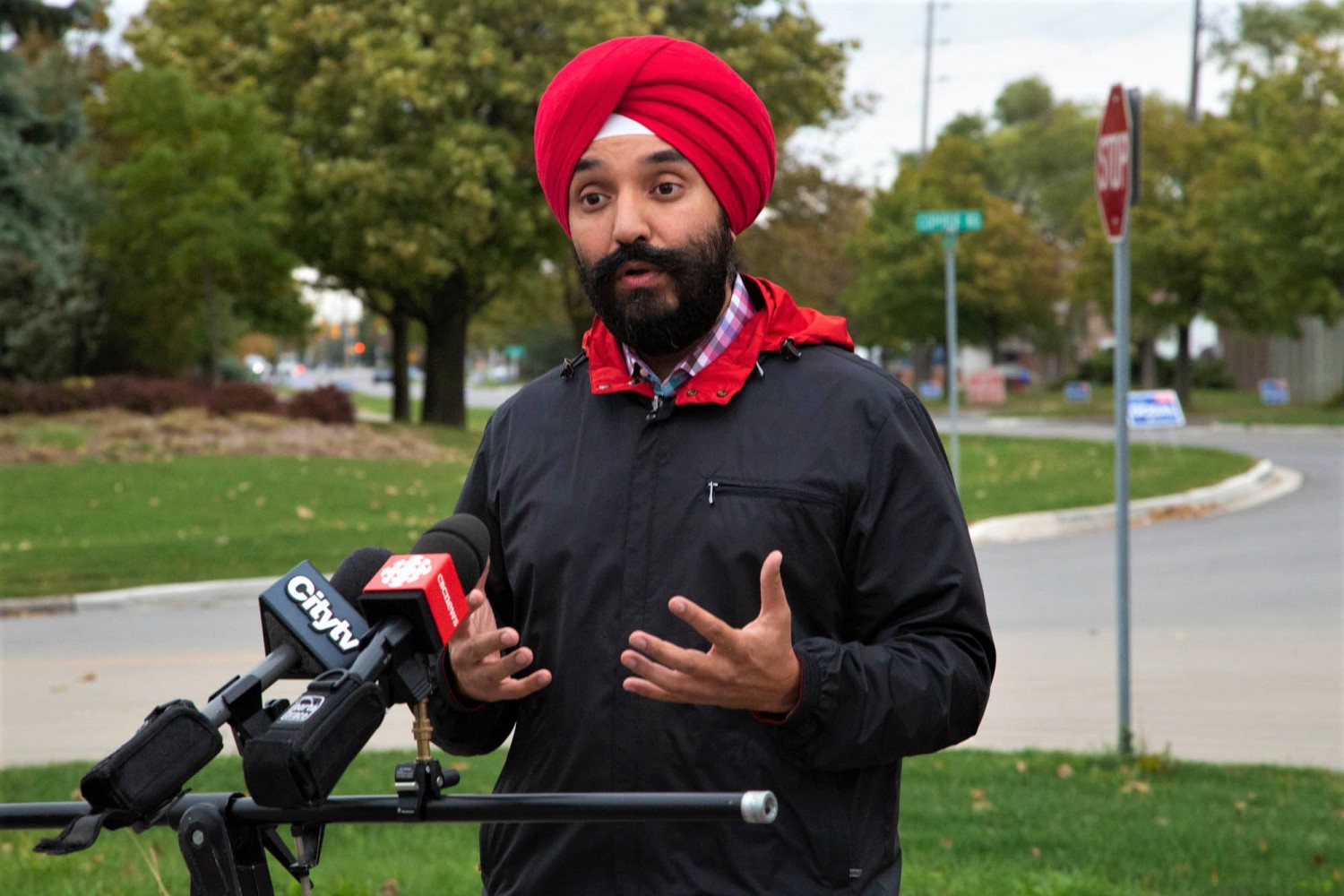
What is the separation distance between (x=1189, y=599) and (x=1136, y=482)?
9.48 m

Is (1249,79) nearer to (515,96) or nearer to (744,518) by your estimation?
(515,96)

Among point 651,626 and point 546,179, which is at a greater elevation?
point 546,179

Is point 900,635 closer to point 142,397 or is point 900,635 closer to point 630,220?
point 630,220

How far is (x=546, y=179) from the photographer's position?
93.3 inches

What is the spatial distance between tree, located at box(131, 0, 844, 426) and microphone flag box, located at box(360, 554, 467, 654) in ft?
89.7

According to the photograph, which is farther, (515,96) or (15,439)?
(515,96)

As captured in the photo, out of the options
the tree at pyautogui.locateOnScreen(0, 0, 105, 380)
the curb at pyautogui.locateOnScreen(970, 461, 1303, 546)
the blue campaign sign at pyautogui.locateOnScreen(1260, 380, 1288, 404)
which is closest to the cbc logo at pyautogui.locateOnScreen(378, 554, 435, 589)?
the curb at pyautogui.locateOnScreen(970, 461, 1303, 546)

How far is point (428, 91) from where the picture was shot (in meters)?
29.7

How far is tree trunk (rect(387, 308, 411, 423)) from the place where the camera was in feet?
124

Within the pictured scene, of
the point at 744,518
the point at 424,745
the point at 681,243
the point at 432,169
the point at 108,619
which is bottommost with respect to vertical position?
the point at 108,619

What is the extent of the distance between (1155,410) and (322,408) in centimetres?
1410

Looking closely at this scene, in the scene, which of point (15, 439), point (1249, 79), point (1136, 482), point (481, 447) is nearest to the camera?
point (481, 447)

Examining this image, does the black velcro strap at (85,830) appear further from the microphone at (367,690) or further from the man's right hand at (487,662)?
the man's right hand at (487,662)

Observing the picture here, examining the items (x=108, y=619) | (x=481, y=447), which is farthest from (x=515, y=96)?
(x=481, y=447)
